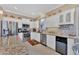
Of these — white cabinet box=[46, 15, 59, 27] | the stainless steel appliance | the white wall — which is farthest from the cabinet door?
the white wall

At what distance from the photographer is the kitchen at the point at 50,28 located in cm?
176

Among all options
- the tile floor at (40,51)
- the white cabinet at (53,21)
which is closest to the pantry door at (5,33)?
the tile floor at (40,51)

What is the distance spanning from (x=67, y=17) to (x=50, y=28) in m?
0.35

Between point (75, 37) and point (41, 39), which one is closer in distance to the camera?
point (75, 37)

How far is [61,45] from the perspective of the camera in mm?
1825

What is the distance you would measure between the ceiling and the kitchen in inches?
1.9

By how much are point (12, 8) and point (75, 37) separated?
3.79ft

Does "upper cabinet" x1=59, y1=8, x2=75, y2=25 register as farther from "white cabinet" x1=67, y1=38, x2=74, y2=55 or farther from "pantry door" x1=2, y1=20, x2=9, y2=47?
"pantry door" x1=2, y1=20, x2=9, y2=47

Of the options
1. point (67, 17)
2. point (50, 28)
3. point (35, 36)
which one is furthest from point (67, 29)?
point (35, 36)

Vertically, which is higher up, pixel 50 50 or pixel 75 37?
pixel 75 37
